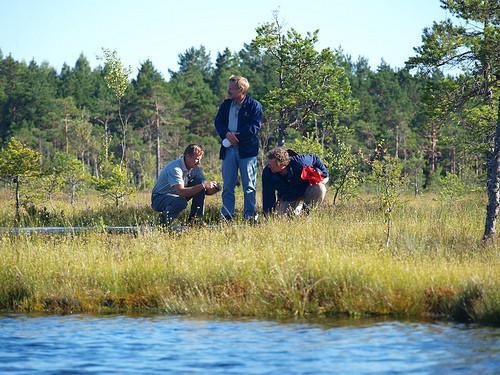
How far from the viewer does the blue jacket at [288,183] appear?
13500 millimetres

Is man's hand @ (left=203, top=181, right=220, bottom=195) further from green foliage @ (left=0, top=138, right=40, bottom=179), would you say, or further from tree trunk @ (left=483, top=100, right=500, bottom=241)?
green foliage @ (left=0, top=138, right=40, bottom=179)

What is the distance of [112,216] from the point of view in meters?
17.1

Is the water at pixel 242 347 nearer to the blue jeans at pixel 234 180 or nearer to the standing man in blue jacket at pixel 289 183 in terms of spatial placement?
the standing man in blue jacket at pixel 289 183

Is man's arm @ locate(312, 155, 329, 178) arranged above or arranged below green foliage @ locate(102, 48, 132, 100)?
below

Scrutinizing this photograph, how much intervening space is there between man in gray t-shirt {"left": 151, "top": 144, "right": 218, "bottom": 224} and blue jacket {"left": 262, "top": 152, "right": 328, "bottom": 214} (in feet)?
2.57

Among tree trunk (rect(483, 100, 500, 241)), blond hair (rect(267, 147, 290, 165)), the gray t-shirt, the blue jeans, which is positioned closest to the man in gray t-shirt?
the gray t-shirt

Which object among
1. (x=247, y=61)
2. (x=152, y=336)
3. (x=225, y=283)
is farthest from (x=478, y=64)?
(x=247, y=61)

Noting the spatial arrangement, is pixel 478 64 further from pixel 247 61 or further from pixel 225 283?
pixel 247 61

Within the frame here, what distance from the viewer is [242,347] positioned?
785 cm

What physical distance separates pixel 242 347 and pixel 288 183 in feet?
19.9

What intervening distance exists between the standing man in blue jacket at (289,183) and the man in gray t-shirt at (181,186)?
0.84 metres

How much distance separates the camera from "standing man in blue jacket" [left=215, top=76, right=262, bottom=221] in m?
14.2

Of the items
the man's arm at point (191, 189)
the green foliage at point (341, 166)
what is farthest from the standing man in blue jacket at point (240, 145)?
the green foliage at point (341, 166)

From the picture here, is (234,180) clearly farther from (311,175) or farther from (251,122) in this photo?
(311,175)
